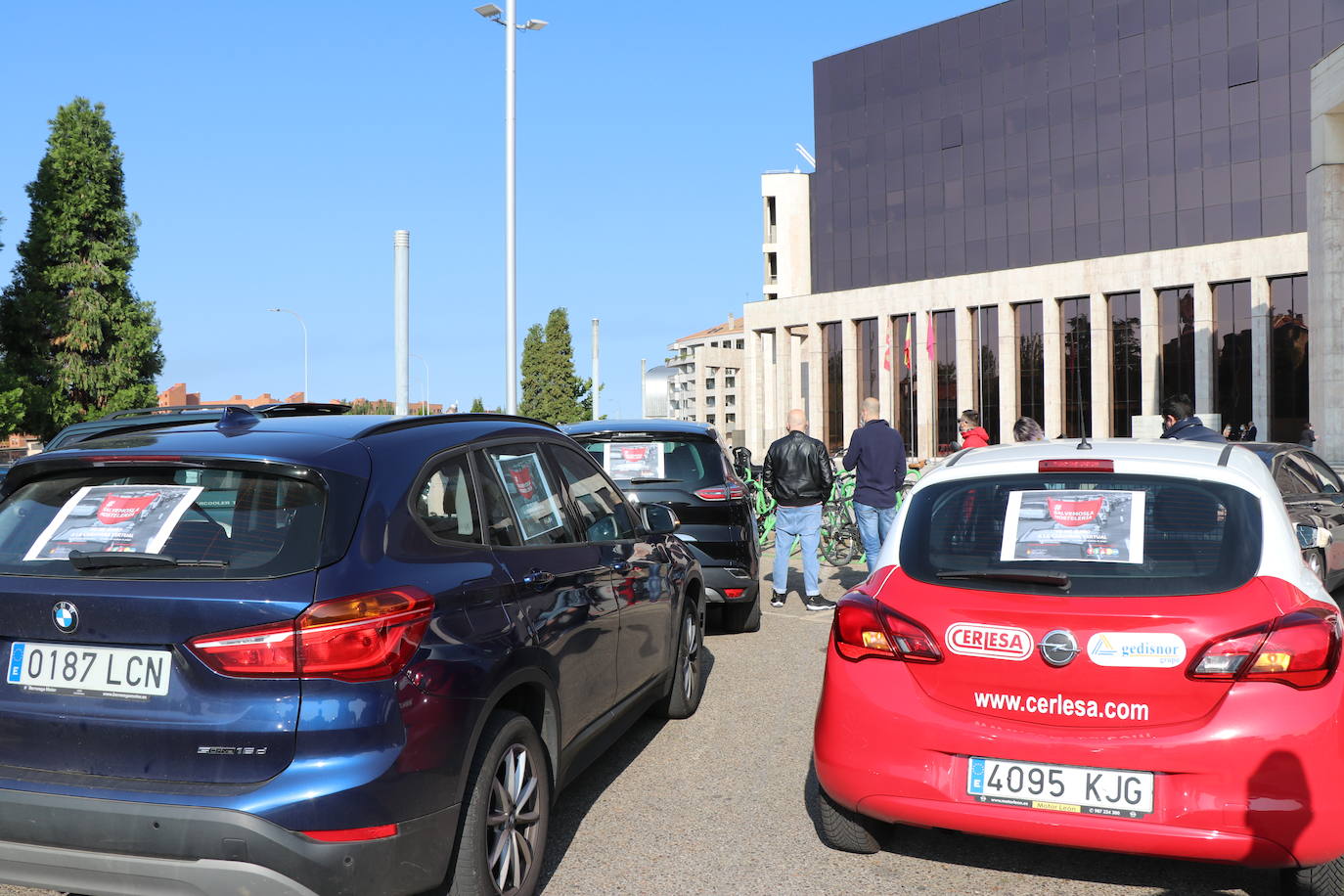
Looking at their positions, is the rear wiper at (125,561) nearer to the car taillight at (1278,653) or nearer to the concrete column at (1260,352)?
the car taillight at (1278,653)

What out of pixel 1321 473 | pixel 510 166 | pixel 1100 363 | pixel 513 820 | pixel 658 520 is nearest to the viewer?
pixel 513 820

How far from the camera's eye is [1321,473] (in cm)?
1005

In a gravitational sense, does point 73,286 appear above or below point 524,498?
above

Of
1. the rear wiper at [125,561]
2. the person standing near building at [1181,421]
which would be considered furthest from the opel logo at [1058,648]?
the person standing near building at [1181,421]

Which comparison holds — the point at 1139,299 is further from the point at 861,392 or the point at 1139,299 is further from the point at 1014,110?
the point at 861,392

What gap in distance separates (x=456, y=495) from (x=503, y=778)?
0.92 m

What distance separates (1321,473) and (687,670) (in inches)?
260

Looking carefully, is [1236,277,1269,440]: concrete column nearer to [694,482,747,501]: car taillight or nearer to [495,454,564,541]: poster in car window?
[694,482,747,501]: car taillight

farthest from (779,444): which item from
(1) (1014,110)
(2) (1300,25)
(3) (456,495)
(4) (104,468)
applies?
(1) (1014,110)

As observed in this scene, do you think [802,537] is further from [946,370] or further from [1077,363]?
[946,370]

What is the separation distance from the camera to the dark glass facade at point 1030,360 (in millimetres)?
58906

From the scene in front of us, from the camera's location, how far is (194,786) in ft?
9.78

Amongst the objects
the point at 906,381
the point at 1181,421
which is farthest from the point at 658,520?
the point at 906,381

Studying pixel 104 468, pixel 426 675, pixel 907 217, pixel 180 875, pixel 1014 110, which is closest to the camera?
pixel 180 875
